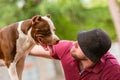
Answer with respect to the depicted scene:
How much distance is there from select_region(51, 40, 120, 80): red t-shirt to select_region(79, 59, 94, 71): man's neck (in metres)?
0.02

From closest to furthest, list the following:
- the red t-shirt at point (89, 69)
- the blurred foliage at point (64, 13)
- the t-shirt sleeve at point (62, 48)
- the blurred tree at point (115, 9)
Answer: the red t-shirt at point (89, 69) → the t-shirt sleeve at point (62, 48) → the blurred tree at point (115, 9) → the blurred foliage at point (64, 13)

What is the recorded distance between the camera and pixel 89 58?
2525 millimetres

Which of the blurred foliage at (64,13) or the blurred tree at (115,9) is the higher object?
the blurred tree at (115,9)

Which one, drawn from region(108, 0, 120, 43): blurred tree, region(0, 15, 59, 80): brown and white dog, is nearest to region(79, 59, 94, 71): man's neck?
region(0, 15, 59, 80): brown and white dog

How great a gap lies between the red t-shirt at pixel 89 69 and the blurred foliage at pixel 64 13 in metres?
5.39

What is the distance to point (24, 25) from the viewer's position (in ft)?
8.03

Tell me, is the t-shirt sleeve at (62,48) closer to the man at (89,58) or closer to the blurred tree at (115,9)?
the man at (89,58)

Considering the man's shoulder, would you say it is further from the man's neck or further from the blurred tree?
the blurred tree

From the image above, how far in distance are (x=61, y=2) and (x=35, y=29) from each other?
22.5ft

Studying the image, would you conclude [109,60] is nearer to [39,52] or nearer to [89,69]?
[89,69]

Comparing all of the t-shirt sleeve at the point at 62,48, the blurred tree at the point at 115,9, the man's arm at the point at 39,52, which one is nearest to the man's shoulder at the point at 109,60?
the t-shirt sleeve at the point at 62,48

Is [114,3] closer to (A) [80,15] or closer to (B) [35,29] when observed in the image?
(B) [35,29]

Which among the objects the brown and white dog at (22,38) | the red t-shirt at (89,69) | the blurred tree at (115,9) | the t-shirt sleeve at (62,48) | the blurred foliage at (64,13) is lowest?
the blurred foliage at (64,13)

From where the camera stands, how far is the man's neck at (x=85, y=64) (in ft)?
8.51
